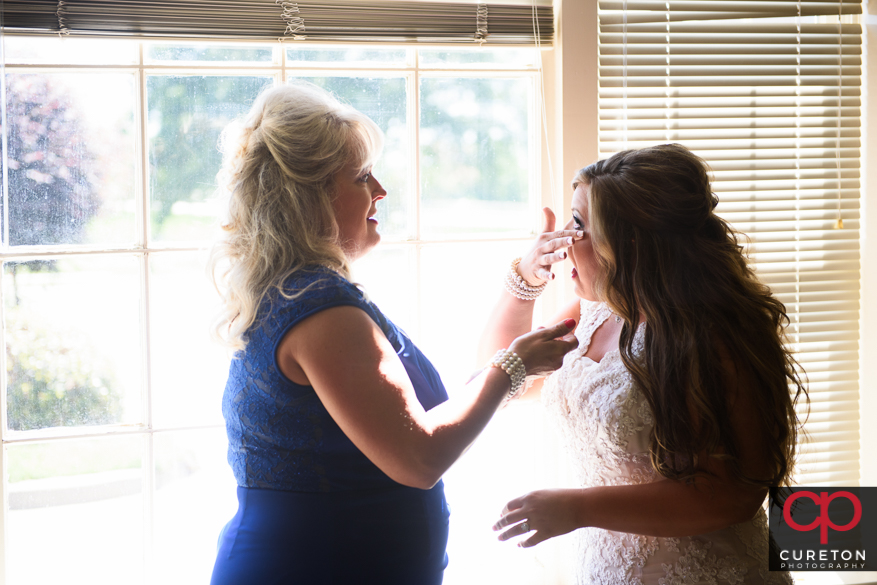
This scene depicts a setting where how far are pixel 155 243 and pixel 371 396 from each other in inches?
40.1

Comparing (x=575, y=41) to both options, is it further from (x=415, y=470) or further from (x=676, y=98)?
(x=415, y=470)

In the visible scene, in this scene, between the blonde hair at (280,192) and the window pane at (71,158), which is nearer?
the blonde hair at (280,192)

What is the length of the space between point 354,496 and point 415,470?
0.70ft

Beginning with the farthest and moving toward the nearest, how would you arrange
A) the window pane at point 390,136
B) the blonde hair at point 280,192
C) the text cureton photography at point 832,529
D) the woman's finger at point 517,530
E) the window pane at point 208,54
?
1. the text cureton photography at point 832,529
2. the window pane at point 390,136
3. the window pane at point 208,54
4. the woman's finger at point 517,530
5. the blonde hair at point 280,192

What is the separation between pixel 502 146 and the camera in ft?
6.29

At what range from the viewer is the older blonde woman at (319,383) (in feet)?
3.59

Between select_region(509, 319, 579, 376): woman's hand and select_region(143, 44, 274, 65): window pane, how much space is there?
1.11 metres

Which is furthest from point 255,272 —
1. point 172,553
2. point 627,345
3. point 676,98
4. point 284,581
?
point 676,98

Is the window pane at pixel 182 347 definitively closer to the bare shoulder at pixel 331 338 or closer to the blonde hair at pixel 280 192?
the blonde hair at pixel 280 192

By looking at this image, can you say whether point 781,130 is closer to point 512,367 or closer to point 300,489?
point 512,367

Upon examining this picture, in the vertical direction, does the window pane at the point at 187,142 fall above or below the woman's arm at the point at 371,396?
above

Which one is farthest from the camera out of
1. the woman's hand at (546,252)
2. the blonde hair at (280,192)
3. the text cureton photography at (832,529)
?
the text cureton photography at (832,529)

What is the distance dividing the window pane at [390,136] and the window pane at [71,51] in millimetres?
564

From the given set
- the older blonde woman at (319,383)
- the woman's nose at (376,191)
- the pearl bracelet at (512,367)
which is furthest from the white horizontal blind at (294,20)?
the pearl bracelet at (512,367)
